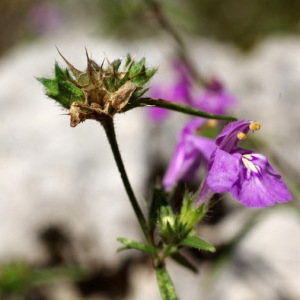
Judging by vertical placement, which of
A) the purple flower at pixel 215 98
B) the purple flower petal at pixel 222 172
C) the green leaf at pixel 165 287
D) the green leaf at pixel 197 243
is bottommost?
the green leaf at pixel 165 287

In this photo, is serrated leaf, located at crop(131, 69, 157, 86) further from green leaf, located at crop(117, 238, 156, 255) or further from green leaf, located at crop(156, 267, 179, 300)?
green leaf, located at crop(156, 267, 179, 300)

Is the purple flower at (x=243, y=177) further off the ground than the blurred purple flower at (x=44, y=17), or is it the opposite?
the blurred purple flower at (x=44, y=17)

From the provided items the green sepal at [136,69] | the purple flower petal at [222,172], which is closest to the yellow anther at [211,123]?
the purple flower petal at [222,172]

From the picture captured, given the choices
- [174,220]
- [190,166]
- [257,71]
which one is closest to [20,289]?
[190,166]

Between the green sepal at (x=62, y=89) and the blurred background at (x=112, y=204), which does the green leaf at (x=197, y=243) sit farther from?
the blurred background at (x=112, y=204)

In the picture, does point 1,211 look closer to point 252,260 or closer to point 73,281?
point 73,281

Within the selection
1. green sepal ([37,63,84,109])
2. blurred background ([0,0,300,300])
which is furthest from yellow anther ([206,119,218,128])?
green sepal ([37,63,84,109])
